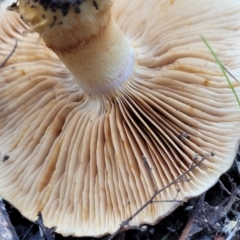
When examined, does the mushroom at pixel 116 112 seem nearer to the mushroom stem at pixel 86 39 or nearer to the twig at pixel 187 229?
the mushroom stem at pixel 86 39

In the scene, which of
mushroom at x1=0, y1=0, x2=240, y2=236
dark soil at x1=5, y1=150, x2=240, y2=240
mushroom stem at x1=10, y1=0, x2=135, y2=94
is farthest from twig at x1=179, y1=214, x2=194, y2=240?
mushroom stem at x1=10, y1=0, x2=135, y2=94

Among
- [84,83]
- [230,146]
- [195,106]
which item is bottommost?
[230,146]

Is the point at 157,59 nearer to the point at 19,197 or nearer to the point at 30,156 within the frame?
the point at 30,156

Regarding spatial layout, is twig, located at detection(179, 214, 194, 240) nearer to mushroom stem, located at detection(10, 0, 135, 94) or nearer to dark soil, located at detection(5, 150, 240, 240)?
dark soil, located at detection(5, 150, 240, 240)

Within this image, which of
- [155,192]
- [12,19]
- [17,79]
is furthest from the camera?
[12,19]

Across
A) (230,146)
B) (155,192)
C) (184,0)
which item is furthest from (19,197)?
(184,0)
